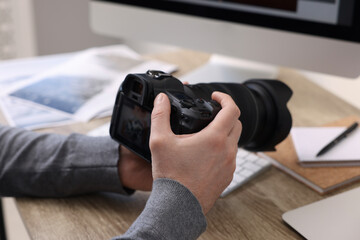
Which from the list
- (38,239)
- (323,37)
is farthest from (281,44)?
(38,239)

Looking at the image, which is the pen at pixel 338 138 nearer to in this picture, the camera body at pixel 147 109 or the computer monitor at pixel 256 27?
the computer monitor at pixel 256 27

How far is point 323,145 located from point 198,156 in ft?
0.92

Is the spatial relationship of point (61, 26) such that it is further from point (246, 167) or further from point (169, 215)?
point (169, 215)

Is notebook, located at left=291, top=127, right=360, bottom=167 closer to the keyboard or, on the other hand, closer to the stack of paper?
the keyboard

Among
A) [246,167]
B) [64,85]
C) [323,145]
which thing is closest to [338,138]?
[323,145]

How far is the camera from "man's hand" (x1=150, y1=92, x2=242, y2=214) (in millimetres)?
362

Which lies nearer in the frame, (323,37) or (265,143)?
(265,143)

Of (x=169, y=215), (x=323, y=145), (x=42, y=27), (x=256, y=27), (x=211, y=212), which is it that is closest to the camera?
(x=169, y=215)

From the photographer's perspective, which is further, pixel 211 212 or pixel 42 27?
pixel 42 27

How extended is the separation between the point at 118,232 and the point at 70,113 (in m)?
0.29

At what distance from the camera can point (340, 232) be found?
43cm

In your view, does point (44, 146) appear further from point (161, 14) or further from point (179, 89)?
point (161, 14)

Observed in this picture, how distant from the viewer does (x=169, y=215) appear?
0.36 meters

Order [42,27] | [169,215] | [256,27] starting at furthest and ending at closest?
[42,27], [256,27], [169,215]
